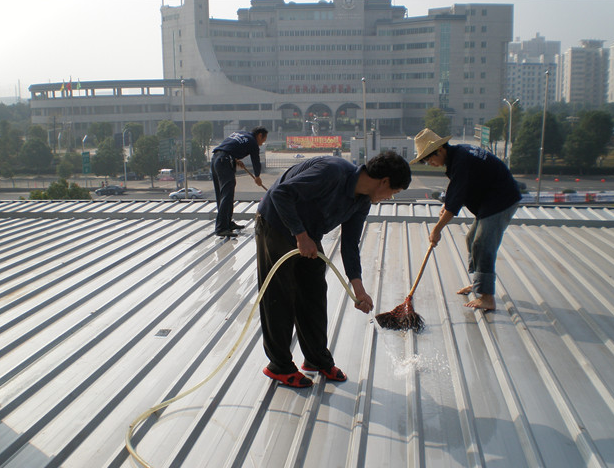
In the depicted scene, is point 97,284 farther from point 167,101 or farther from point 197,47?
point 197,47

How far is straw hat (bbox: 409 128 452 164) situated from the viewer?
11.9ft

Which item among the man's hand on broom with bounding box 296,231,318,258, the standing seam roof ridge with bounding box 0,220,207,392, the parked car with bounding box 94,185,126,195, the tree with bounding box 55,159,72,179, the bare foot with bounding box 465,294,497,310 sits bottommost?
the parked car with bounding box 94,185,126,195

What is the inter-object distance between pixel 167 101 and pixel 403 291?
70247 millimetres

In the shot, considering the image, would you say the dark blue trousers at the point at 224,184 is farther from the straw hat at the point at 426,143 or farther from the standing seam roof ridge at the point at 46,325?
the straw hat at the point at 426,143

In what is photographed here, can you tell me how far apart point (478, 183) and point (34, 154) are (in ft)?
157

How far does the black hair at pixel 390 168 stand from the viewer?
8.54ft

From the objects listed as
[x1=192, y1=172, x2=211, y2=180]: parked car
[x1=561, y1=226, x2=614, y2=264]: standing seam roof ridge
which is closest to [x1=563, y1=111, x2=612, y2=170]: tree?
[x1=192, y1=172, x2=211, y2=180]: parked car

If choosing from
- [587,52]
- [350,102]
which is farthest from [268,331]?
[587,52]

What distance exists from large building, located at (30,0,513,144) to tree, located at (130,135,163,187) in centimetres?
2995

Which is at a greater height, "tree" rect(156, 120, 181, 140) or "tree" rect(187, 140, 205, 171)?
"tree" rect(156, 120, 181, 140)

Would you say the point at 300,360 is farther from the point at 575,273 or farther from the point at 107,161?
the point at 107,161

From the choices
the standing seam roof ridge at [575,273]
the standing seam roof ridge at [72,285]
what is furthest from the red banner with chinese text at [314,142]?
the standing seam roof ridge at [72,285]

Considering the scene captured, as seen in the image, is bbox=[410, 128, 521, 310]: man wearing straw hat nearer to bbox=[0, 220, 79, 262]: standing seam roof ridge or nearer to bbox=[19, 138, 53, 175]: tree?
bbox=[0, 220, 79, 262]: standing seam roof ridge

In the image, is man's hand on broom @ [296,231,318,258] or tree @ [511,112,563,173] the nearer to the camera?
man's hand on broom @ [296,231,318,258]
